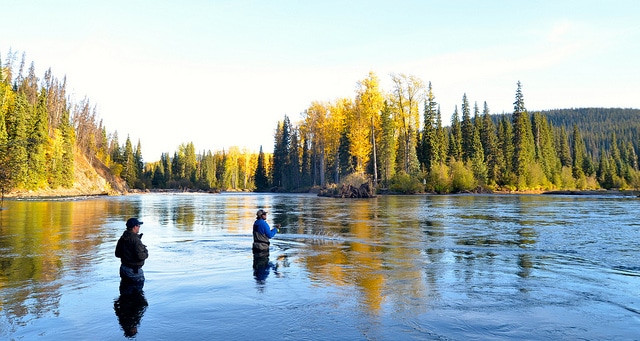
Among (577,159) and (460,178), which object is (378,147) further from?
(577,159)

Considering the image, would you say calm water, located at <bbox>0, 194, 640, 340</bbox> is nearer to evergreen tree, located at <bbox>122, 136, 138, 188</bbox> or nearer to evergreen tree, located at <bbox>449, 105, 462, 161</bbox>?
evergreen tree, located at <bbox>449, 105, 462, 161</bbox>

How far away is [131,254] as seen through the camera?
977 cm

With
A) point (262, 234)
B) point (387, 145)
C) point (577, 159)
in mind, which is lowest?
point (262, 234)

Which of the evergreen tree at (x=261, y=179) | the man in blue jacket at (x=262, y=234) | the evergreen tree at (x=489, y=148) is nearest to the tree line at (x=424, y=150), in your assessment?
the evergreen tree at (x=489, y=148)

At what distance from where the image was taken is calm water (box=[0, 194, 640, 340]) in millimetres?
7270

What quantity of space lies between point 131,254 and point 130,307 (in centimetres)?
153

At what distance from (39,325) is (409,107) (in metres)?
66.0

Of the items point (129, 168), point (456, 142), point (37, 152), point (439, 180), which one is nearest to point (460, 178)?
point (439, 180)

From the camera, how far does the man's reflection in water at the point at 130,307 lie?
292 inches

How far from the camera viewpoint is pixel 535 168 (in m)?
81.7

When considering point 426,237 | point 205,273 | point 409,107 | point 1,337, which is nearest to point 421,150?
point 409,107

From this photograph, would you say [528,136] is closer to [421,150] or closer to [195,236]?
[421,150]

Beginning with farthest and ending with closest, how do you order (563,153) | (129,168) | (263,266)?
1. (129,168)
2. (563,153)
3. (263,266)

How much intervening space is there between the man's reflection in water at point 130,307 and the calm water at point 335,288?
0.04 metres
